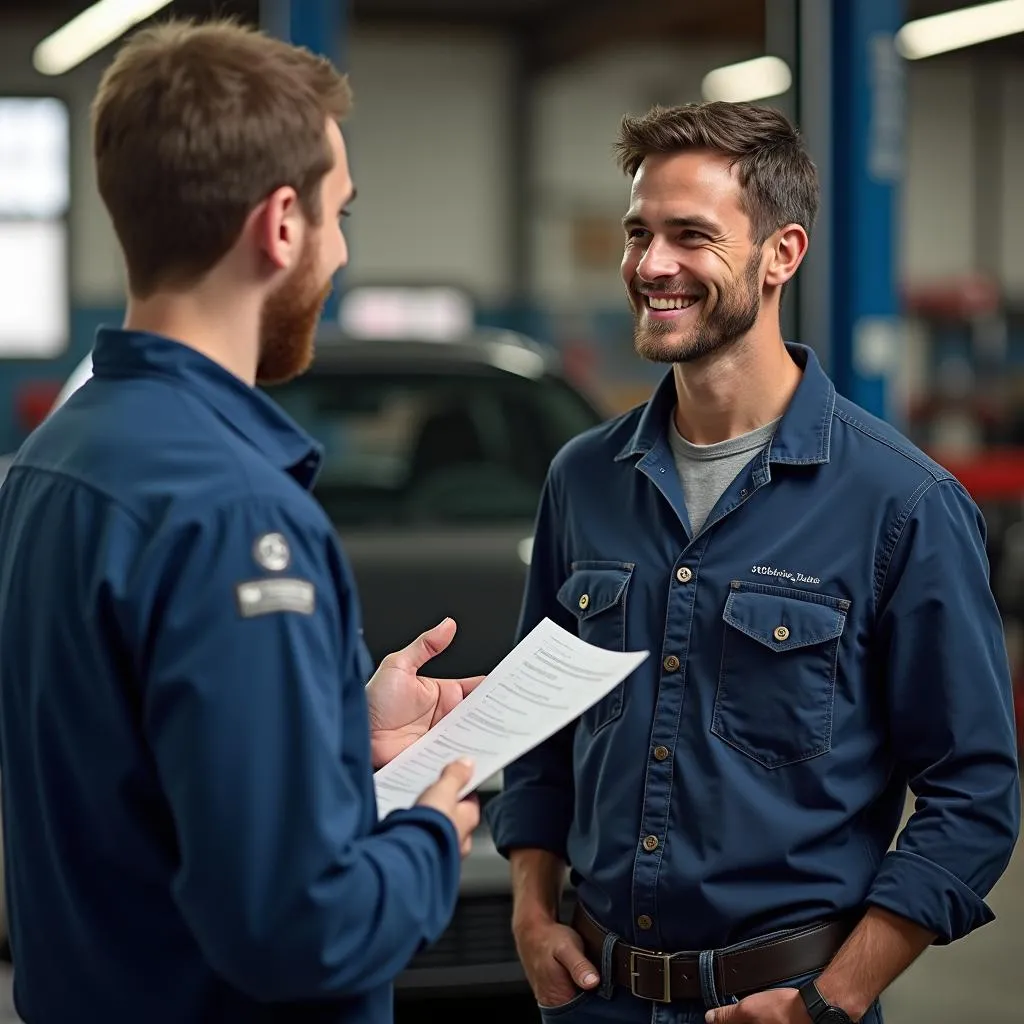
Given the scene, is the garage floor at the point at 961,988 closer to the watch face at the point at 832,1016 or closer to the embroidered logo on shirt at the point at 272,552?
the watch face at the point at 832,1016

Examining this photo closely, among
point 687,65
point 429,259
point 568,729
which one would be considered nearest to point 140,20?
point 429,259

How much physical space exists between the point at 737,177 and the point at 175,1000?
3.89 ft

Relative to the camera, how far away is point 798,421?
195 centimetres

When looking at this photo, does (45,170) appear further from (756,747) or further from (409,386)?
(756,747)

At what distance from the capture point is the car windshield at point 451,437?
14.4ft

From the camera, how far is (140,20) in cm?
1354

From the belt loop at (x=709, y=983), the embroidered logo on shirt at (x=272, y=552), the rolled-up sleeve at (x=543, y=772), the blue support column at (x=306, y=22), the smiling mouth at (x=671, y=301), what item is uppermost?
the blue support column at (x=306, y=22)

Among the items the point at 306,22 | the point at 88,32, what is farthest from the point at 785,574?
the point at 88,32

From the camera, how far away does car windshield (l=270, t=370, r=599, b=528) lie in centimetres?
438

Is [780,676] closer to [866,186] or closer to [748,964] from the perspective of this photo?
[748,964]

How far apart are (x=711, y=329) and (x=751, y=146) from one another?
0.24 m

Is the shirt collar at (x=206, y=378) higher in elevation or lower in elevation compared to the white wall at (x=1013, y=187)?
lower

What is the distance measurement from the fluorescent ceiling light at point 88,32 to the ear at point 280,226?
11.9m

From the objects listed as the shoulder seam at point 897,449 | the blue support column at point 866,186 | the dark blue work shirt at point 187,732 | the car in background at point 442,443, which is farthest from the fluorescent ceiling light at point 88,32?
the dark blue work shirt at point 187,732
